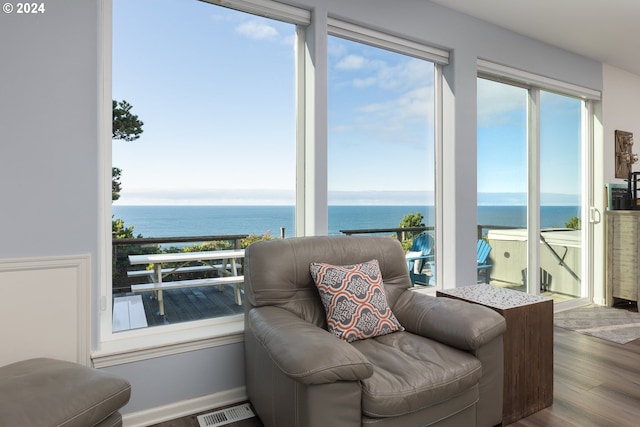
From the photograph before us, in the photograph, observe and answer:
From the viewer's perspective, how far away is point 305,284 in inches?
83.0

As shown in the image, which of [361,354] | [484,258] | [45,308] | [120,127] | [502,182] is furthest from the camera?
[502,182]

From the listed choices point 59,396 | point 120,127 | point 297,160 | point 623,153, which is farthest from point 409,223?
point 623,153

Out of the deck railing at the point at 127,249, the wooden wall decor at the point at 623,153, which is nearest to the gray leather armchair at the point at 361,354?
the deck railing at the point at 127,249

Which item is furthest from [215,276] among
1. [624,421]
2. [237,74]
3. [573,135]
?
[573,135]

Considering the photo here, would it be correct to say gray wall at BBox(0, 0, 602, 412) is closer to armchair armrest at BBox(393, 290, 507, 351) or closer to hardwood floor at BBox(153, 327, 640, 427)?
hardwood floor at BBox(153, 327, 640, 427)

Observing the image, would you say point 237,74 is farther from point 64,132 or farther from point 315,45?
point 64,132

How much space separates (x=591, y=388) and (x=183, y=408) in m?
2.37

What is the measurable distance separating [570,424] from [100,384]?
2.17m

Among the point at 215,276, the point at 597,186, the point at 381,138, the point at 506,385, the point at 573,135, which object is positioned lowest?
the point at 506,385

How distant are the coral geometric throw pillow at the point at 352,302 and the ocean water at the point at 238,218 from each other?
2.06 ft

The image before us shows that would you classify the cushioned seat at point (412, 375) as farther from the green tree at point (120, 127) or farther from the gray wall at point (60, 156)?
the green tree at point (120, 127)

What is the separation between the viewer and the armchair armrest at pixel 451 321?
1756 mm

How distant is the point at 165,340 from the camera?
205cm

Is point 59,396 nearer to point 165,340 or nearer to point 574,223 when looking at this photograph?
point 165,340
